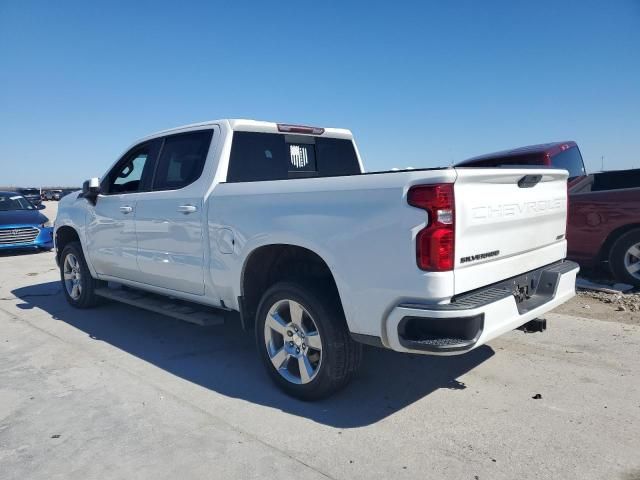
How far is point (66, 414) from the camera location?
3.41m

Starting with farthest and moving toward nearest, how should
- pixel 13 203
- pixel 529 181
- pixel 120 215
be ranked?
pixel 13 203, pixel 120 215, pixel 529 181

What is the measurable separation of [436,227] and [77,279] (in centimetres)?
521

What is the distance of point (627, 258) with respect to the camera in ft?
20.6

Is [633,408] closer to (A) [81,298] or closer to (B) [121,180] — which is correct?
(B) [121,180]

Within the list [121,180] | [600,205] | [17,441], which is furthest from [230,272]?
[600,205]

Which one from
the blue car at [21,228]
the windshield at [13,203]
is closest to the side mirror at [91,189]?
the blue car at [21,228]

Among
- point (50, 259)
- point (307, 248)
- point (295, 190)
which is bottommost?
point (50, 259)

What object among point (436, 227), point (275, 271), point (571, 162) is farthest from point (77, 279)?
point (571, 162)

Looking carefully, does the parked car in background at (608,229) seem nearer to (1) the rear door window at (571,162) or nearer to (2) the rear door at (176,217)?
(1) the rear door window at (571,162)

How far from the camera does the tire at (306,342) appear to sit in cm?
328

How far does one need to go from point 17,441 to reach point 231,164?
250 centimetres

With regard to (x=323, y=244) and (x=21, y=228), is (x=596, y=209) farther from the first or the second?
(x=21, y=228)

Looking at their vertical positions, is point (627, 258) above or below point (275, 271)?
below

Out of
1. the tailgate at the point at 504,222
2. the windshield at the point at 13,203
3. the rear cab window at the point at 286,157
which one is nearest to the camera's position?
the tailgate at the point at 504,222
